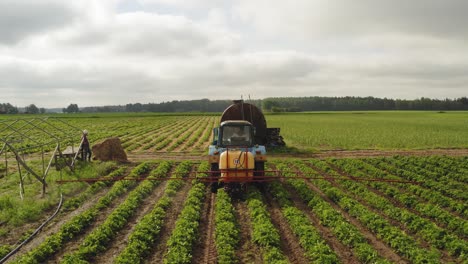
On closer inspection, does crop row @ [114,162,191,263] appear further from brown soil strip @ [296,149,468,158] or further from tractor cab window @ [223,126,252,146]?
brown soil strip @ [296,149,468,158]

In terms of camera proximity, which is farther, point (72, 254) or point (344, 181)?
point (344, 181)

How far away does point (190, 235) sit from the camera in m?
9.94

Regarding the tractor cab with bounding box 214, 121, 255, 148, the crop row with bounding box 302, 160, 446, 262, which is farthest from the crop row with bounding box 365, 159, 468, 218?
the tractor cab with bounding box 214, 121, 255, 148

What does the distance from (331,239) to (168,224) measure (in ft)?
16.5

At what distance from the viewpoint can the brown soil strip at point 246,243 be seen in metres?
8.86

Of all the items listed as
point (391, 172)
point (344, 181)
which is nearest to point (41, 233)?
point (344, 181)

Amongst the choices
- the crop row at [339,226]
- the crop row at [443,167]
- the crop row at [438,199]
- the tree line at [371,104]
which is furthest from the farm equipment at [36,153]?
the tree line at [371,104]

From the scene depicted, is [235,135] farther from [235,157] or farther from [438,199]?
[438,199]

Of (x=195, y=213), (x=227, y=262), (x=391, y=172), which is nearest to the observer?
(x=227, y=262)

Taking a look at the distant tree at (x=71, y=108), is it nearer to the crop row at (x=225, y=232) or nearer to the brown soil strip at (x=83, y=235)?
the brown soil strip at (x=83, y=235)

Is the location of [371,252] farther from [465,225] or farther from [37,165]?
[37,165]

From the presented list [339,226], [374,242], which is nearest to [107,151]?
[339,226]

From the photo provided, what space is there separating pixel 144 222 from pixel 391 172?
14.7 m

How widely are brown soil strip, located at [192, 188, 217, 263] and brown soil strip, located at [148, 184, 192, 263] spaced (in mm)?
884
